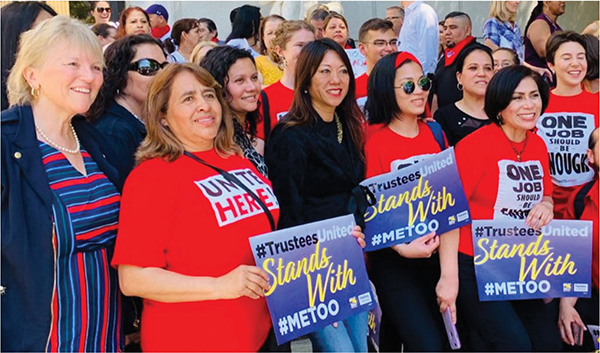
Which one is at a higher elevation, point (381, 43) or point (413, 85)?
point (381, 43)

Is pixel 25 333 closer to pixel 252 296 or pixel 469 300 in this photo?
pixel 252 296

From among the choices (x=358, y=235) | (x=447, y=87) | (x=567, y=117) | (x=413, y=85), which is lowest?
(x=358, y=235)

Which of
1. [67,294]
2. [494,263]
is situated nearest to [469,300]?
[494,263]

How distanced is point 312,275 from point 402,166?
1125 millimetres

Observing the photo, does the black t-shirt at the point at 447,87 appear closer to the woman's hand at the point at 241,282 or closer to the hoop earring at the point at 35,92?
the woman's hand at the point at 241,282

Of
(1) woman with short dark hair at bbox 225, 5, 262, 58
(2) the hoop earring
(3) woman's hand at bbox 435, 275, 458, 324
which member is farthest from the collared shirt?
(2) the hoop earring

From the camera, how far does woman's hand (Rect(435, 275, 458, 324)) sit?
4.16m

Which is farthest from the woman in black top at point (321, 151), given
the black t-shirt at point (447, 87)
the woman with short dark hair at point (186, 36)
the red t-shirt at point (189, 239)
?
the woman with short dark hair at point (186, 36)

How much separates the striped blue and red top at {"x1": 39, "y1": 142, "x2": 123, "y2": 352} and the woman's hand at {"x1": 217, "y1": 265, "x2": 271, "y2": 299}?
518mm

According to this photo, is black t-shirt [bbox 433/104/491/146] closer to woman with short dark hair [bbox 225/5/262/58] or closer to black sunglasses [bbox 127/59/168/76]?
black sunglasses [bbox 127/59/168/76]

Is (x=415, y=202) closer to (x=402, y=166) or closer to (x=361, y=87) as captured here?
(x=402, y=166)

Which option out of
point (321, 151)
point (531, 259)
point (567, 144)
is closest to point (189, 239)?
point (321, 151)

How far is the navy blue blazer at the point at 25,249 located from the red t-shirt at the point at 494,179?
2.55 m

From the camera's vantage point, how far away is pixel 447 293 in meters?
4.16
